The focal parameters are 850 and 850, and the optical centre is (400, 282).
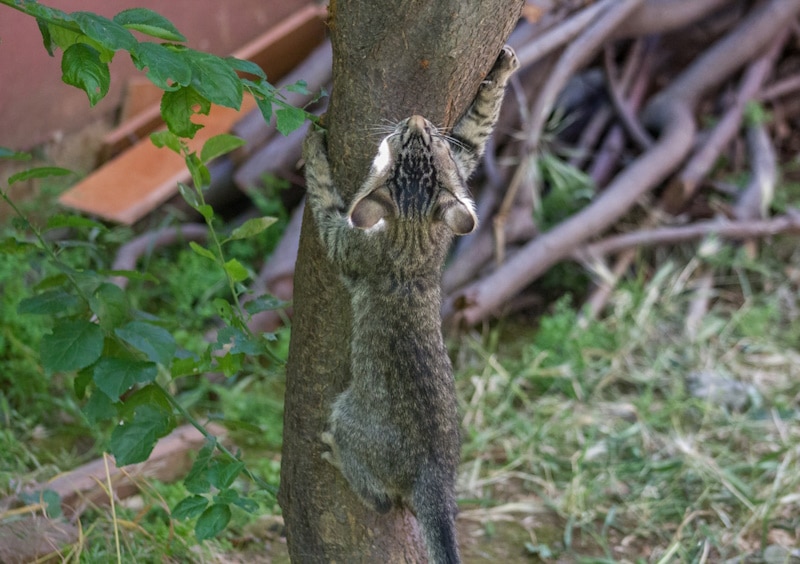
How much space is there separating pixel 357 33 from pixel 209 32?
479cm

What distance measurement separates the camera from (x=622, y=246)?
21.6 ft

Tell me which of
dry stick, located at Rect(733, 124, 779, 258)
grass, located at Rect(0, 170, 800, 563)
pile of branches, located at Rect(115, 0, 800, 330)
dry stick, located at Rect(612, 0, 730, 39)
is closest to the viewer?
grass, located at Rect(0, 170, 800, 563)

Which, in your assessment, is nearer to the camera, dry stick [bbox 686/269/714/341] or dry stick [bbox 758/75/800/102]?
dry stick [bbox 686/269/714/341]

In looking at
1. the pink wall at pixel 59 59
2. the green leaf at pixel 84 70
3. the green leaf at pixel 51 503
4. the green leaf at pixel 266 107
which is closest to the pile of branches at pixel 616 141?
the pink wall at pixel 59 59

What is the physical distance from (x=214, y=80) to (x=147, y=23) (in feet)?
0.82

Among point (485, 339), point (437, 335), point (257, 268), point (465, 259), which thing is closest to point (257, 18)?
point (257, 268)

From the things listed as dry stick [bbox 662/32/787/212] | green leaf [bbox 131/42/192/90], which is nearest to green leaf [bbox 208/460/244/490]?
green leaf [bbox 131/42/192/90]

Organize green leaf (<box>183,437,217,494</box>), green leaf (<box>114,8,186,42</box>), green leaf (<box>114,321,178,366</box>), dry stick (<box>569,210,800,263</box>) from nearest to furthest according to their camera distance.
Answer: green leaf (<box>114,8,186,42</box>) → green leaf (<box>114,321,178,366</box>) → green leaf (<box>183,437,217,494</box>) → dry stick (<box>569,210,800,263</box>)

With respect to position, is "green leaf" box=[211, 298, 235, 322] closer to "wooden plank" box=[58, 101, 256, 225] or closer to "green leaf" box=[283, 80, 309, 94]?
"green leaf" box=[283, 80, 309, 94]

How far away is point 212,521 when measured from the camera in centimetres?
282

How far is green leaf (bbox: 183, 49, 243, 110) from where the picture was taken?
2262mm

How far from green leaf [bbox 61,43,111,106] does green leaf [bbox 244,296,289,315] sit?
942 millimetres

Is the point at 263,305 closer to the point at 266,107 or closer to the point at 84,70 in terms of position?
the point at 266,107

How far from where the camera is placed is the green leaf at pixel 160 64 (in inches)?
84.8
